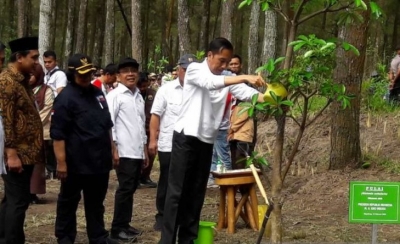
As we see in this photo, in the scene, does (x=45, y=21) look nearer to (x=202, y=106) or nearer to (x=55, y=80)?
(x=55, y=80)

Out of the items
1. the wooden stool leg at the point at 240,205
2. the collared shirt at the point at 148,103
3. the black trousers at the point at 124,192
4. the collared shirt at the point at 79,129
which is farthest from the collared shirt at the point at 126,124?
the collared shirt at the point at 148,103

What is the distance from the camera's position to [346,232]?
8.19m

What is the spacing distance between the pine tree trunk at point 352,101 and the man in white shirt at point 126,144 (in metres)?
3.65

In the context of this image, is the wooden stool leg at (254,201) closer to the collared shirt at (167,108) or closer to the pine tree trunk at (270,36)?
the collared shirt at (167,108)

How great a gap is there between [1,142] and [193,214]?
1958mm

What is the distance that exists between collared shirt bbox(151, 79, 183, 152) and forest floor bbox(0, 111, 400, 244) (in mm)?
1132

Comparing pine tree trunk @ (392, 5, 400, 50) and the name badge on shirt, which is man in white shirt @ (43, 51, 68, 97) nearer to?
the name badge on shirt

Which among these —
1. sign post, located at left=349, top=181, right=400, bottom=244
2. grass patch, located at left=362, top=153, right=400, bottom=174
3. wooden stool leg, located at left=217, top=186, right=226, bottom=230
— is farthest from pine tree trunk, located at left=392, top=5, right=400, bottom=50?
sign post, located at left=349, top=181, right=400, bottom=244

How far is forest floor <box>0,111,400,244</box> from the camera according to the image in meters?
8.00

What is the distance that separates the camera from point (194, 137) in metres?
6.40

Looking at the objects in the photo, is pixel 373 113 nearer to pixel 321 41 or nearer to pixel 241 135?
pixel 241 135

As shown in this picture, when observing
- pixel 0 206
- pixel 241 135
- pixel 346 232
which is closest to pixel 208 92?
pixel 0 206

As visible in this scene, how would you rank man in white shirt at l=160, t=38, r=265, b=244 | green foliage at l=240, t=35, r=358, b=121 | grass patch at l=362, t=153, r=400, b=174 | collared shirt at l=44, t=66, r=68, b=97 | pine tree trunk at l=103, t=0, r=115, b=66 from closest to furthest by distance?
1. green foliage at l=240, t=35, r=358, b=121
2. man in white shirt at l=160, t=38, r=265, b=244
3. grass patch at l=362, t=153, r=400, b=174
4. collared shirt at l=44, t=66, r=68, b=97
5. pine tree trunk at l=103, t=0, r=115, b=66

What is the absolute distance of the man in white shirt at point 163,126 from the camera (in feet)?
26.2
